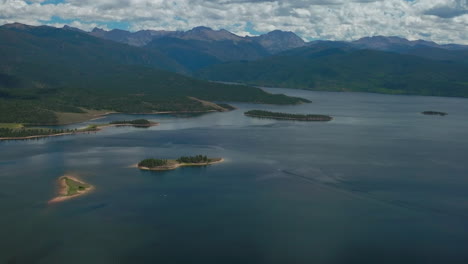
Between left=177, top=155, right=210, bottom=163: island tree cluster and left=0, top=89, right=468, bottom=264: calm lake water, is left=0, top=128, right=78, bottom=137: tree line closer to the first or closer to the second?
left=0, top=89, right=468, bottom=264: calm lake water

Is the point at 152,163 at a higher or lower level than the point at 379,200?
higher

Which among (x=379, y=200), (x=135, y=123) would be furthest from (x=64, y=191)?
(x=135, y=123)

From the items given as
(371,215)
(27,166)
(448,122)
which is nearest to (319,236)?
(371,215)

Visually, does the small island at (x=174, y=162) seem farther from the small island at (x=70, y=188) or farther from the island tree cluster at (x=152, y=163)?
the small island at (x=70, y=188)

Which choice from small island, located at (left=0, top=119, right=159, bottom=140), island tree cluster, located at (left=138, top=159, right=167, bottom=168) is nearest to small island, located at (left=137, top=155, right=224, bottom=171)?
island tree cluster, located at (left=138, top=159, right=167, bottom=168)

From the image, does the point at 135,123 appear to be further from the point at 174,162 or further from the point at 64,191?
the point at 64,191

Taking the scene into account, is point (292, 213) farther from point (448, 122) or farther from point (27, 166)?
point (448, 122)
